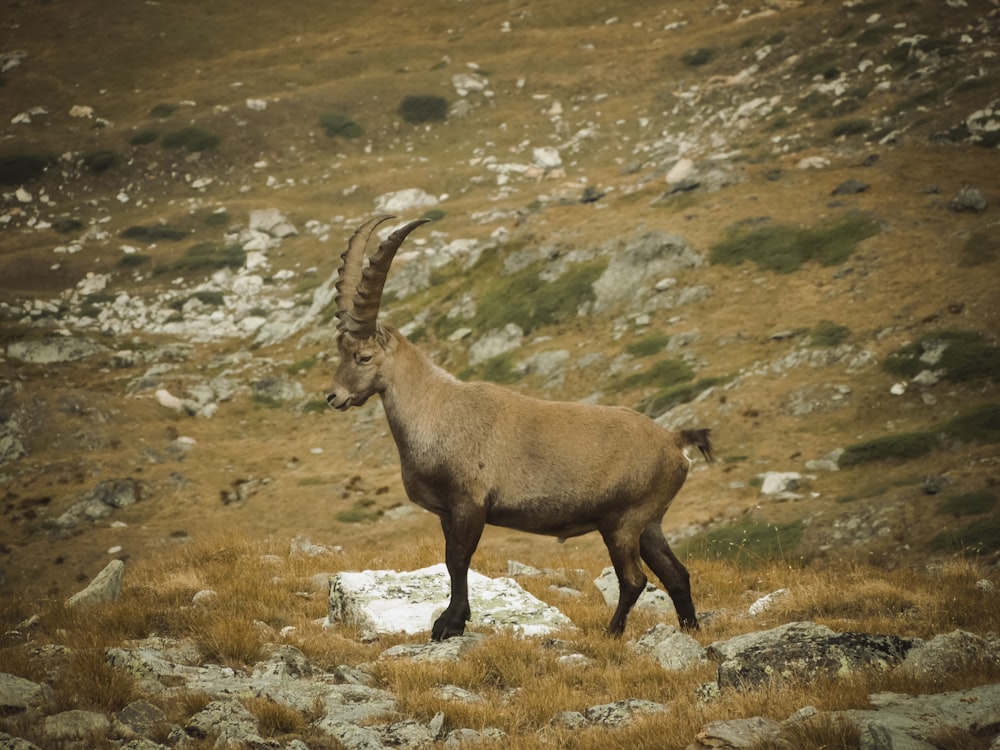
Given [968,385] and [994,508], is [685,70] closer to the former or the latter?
[968,385]

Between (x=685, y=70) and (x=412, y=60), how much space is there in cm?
3270

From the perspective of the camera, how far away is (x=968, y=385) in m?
26.9

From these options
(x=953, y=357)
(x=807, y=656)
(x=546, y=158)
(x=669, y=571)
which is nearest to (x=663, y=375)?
(x=953, y=357)

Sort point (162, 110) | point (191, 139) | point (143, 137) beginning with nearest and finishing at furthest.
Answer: point (143, 137) < point (191, 139) < point (162, 110)

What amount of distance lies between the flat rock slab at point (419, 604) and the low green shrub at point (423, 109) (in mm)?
81150

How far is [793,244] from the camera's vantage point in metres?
40.0

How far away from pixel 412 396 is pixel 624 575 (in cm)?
356

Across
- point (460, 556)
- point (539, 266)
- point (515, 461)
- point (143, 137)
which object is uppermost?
point (515, 461)

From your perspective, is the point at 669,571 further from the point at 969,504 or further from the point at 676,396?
the point at 676,396

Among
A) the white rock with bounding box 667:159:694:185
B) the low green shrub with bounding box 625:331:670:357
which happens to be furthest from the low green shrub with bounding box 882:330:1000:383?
the white rock with bounding box 667:159:694:185

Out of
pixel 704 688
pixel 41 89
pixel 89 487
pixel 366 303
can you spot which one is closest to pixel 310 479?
pixel 89 487

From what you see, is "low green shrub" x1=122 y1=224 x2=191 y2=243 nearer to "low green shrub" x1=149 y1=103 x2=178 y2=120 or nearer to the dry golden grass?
"low green shrub" x1=149 y1=103 x2=178 y2=120

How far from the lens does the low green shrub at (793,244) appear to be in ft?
126

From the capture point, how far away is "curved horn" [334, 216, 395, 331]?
12.2 m
